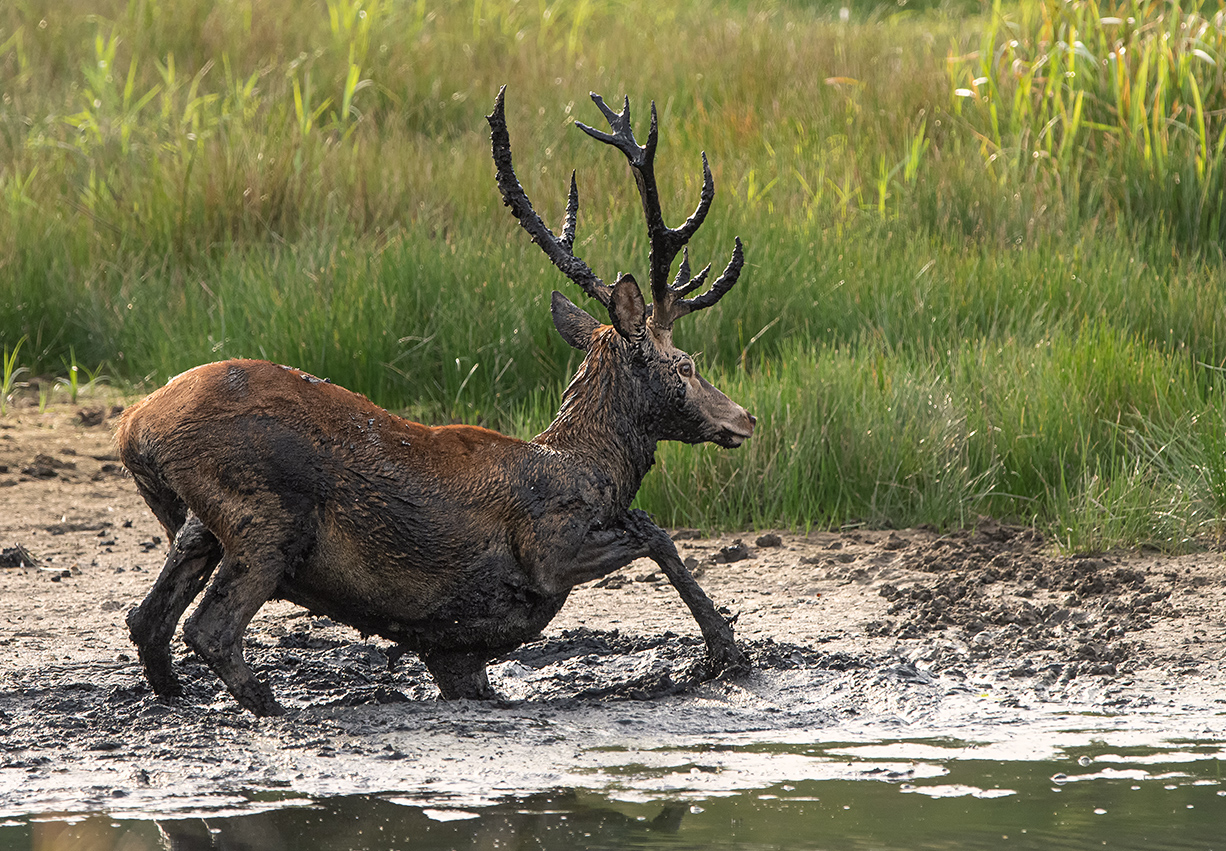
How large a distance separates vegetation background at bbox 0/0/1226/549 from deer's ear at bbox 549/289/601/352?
2.09 metres

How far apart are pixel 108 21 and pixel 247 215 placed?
184 inches

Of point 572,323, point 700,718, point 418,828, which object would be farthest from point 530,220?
point 418,828

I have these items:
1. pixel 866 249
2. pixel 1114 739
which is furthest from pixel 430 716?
pixel 866 249

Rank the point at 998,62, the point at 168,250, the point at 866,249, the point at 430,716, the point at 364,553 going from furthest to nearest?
the point at 998,62, the point at 168,250, the point at 866,249, the point at 430,716, the point at 364,553

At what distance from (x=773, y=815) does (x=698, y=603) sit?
4.03 feet

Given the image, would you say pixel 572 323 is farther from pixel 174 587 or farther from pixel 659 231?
pixel 174 587

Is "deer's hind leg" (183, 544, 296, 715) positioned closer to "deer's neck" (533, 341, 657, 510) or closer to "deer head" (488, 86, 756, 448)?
"deer's neck" (533, 341, 657, 510)

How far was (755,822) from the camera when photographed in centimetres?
416

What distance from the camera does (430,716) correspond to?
508 cm

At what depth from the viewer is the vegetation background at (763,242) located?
24.3 ft

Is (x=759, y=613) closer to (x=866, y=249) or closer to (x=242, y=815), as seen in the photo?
(x=242, y=815)

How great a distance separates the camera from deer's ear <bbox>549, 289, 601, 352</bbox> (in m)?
5.42

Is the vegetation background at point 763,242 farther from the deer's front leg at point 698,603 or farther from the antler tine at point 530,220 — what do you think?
the antler tine at point 530,220

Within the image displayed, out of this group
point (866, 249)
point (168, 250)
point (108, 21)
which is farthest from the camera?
point (108, 21)
